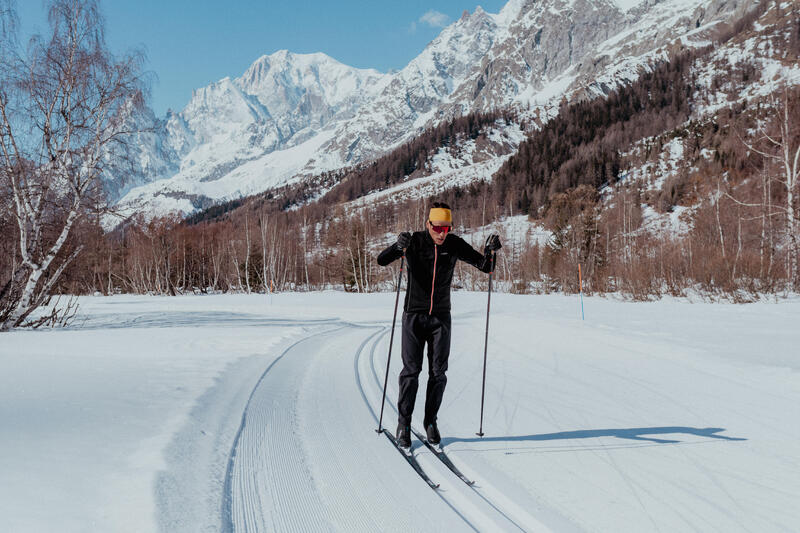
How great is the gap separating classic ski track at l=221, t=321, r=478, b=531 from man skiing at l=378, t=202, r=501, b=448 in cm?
49

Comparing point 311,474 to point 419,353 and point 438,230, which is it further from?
point 438,230

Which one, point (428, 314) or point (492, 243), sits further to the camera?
point (492, 243)

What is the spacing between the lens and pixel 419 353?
383cm

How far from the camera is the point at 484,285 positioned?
38000mm

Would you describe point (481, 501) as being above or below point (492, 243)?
below

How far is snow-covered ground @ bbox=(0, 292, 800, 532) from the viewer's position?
2.50 m

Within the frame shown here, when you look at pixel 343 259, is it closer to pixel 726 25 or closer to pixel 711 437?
pixel 711 437

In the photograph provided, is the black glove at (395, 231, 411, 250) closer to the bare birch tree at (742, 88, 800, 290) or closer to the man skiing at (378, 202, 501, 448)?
the man skiing at (378, 202, 501, 448)

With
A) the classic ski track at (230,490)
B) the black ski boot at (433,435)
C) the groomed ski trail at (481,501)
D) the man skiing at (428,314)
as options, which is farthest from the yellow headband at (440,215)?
the classic ski track at (230,490)

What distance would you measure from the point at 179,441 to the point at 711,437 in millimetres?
4574

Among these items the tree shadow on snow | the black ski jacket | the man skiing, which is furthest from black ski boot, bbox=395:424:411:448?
the black ski jacket

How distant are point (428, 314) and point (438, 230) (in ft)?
2.45

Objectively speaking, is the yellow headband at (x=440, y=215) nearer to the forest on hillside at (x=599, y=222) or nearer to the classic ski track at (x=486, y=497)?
the classic ski track at (x=486, y=497)

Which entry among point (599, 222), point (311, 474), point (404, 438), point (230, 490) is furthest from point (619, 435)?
point (599, 222)
